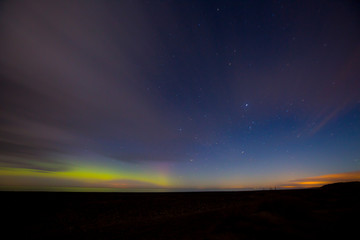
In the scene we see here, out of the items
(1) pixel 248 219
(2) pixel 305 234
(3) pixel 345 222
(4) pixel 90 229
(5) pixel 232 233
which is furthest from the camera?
(4) pixel 90 229

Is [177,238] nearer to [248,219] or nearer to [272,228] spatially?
[248,219]

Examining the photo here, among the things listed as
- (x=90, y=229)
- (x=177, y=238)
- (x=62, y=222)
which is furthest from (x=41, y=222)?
(x=177, y=238)

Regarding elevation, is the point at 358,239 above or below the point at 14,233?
above

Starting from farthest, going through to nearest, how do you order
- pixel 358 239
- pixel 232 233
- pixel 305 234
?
pixel 232 233
pixel 305 234
pixel 358 239

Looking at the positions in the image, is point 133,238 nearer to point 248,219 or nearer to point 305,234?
point 248,219

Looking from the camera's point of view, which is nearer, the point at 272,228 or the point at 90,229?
the point at 272,228

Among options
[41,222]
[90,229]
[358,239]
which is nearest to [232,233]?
[358,239]

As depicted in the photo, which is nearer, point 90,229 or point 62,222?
point 90,229

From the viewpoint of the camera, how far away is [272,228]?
6629mm

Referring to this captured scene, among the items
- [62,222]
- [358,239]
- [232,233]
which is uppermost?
[358,239]

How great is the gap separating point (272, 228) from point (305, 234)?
115 centimetres

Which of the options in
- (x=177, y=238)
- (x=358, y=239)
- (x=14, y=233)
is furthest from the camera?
(x=14, y=233)

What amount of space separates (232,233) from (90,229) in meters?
12.1

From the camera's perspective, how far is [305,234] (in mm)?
5961
